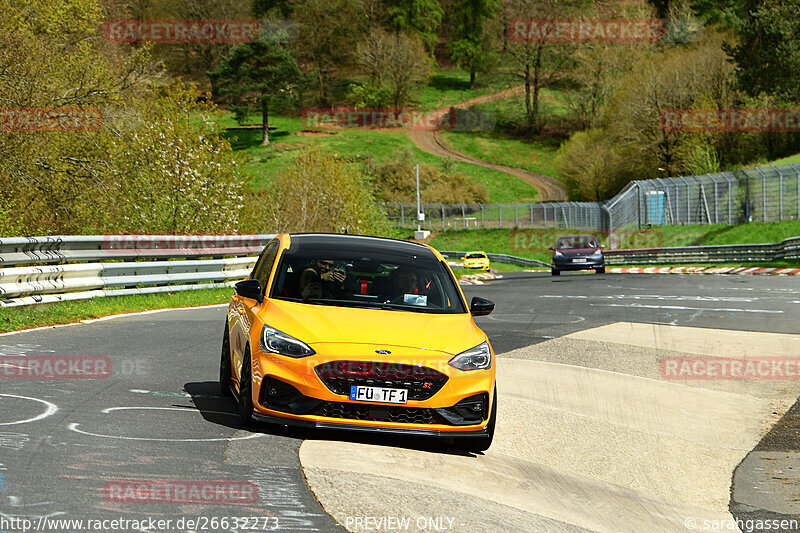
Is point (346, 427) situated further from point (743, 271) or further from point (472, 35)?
point (472, 35)

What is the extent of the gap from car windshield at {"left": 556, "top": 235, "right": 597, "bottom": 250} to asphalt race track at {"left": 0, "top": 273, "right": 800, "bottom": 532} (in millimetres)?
23913

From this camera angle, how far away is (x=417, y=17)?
5610 inches

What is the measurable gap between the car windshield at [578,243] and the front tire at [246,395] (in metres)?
31.6

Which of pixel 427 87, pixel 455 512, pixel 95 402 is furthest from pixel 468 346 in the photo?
pixel 427 87

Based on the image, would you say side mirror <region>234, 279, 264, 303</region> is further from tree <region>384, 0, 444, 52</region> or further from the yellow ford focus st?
tree <region>384, 0, 444, 52</region>

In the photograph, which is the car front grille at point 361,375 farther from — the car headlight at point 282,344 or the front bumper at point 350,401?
the car headlight at point 282,344

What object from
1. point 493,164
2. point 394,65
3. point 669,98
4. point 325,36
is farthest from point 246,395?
point 325,36

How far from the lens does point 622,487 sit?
277 inches

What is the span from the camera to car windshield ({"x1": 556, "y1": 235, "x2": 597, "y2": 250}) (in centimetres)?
3781

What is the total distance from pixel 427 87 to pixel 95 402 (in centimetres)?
13244

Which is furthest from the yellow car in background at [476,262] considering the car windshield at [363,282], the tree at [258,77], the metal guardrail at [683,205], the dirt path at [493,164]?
the tree at [258,77]

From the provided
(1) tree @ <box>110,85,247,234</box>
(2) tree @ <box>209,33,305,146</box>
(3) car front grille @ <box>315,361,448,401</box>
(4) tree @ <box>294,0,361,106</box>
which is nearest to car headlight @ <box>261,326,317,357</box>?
(3) car front grille @ <box>315,361,448,401</box>

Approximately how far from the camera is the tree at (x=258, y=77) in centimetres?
10869

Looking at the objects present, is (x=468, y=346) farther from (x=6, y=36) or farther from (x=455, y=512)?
(x=6, y=36)
